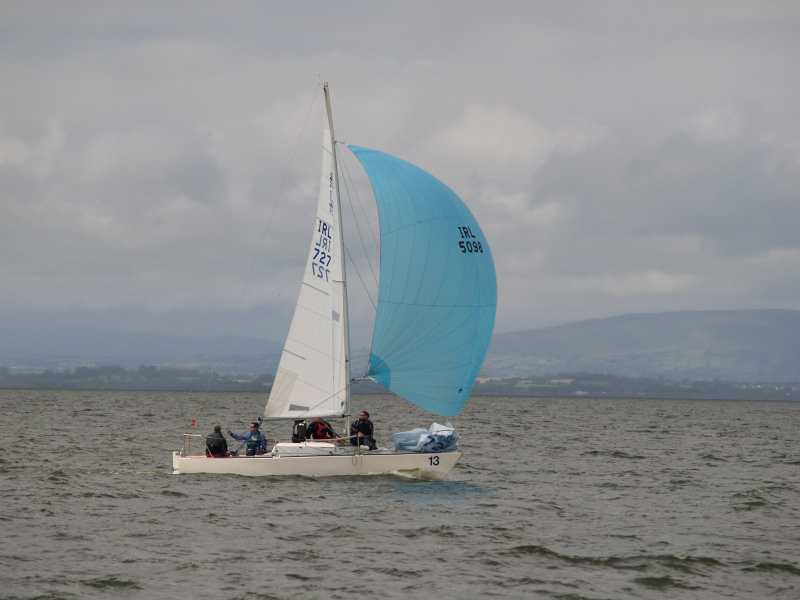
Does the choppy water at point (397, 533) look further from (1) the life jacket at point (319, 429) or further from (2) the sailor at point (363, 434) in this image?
(1) the life jacket at point (319, 429)

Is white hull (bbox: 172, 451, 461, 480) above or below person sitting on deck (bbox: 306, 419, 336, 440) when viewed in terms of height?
below

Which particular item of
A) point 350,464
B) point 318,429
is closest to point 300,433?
point 318,429

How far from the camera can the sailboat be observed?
25453mm

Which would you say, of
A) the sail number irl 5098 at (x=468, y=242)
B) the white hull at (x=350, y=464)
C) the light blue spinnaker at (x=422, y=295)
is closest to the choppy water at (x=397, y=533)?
the white hull at (x=350, y=464)

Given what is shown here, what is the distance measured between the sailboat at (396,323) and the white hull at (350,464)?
0.11ft

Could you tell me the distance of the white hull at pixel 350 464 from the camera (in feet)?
83.1

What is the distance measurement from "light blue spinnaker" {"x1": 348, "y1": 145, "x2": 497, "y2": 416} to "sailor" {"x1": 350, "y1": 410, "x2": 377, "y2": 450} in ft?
5.26

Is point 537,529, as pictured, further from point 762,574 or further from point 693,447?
point 693,447

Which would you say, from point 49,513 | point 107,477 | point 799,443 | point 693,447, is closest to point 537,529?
point 49,513

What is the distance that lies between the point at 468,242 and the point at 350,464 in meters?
7.04

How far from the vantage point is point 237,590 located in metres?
15.0

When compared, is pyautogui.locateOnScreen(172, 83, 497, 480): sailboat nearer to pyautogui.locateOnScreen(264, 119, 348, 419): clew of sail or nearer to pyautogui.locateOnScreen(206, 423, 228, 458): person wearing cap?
pyautogui.locateOnScreen(264, 119, 348, 419): clew of sail

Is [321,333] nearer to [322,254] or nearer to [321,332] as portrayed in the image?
[321,332]

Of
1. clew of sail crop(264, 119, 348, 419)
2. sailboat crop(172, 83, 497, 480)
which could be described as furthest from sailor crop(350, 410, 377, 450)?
clew of sail crop(264, 119, 348, 419)
